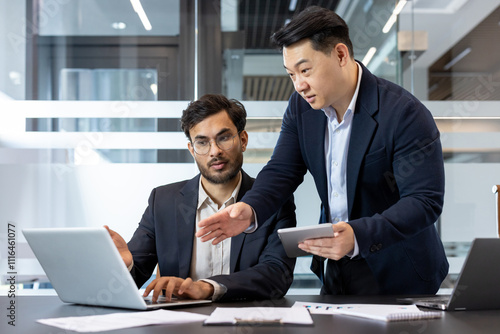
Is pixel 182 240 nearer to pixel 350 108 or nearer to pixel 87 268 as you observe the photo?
pixel 87 268

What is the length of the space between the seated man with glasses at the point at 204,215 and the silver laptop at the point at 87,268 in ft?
1.03

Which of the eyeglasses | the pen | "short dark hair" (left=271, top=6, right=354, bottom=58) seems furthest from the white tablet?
the eyeglasses

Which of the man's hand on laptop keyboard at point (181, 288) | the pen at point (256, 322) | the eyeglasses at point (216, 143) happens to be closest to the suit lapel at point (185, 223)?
the eyeglasses at point (216, 143)

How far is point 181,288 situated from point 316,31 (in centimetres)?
87

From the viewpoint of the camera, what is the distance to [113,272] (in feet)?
4.45

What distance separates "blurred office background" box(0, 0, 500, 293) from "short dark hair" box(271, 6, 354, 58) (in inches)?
69.9

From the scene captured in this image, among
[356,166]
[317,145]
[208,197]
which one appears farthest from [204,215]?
[356,166]

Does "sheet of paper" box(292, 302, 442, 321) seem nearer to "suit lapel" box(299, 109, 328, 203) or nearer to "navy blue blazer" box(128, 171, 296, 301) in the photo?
"navy blue blazer" box(128, 171, 296, 301)

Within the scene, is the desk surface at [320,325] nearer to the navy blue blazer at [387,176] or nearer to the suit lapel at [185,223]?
the navy blue blazer at [387,176]

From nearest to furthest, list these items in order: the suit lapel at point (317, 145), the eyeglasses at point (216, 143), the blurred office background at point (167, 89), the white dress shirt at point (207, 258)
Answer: the suit lapel at point (317, 145), the white dress shirt at point (207, 258), the eyeglasses at point (216, 143), the blurred office background at point (167, 89)

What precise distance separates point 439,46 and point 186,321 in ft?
9.95

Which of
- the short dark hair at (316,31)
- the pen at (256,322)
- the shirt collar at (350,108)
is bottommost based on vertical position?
the pen at (256,322)

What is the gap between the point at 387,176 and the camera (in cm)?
187

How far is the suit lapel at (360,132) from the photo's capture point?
1840mm
